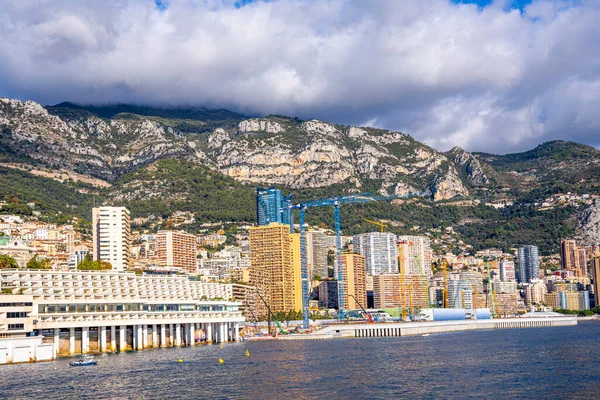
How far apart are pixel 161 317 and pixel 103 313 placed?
16.4m

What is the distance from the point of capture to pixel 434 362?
112 metres

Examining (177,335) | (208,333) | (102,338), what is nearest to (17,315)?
(102,338)

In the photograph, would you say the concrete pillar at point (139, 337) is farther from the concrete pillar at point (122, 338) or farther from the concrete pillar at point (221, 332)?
the concrete pillar at point (221, 332)

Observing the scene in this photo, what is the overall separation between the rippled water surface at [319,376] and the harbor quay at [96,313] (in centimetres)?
566

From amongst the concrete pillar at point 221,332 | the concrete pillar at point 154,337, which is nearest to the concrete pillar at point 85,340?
the concrete pillar at point 154,337

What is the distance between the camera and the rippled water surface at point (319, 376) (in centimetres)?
7856

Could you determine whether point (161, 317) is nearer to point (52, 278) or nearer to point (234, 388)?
point (52, 278)

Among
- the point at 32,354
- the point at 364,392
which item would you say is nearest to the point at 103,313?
the point at 32,354

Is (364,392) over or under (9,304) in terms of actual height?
under

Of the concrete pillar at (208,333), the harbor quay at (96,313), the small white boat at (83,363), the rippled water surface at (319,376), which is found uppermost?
A: the harbor quay at (96,313)

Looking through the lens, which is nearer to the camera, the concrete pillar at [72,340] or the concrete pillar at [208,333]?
the concrete pillar at [72,340]

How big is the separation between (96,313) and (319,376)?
46043 mm

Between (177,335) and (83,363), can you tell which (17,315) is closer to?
(83,363)

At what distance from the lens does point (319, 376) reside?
308ft
